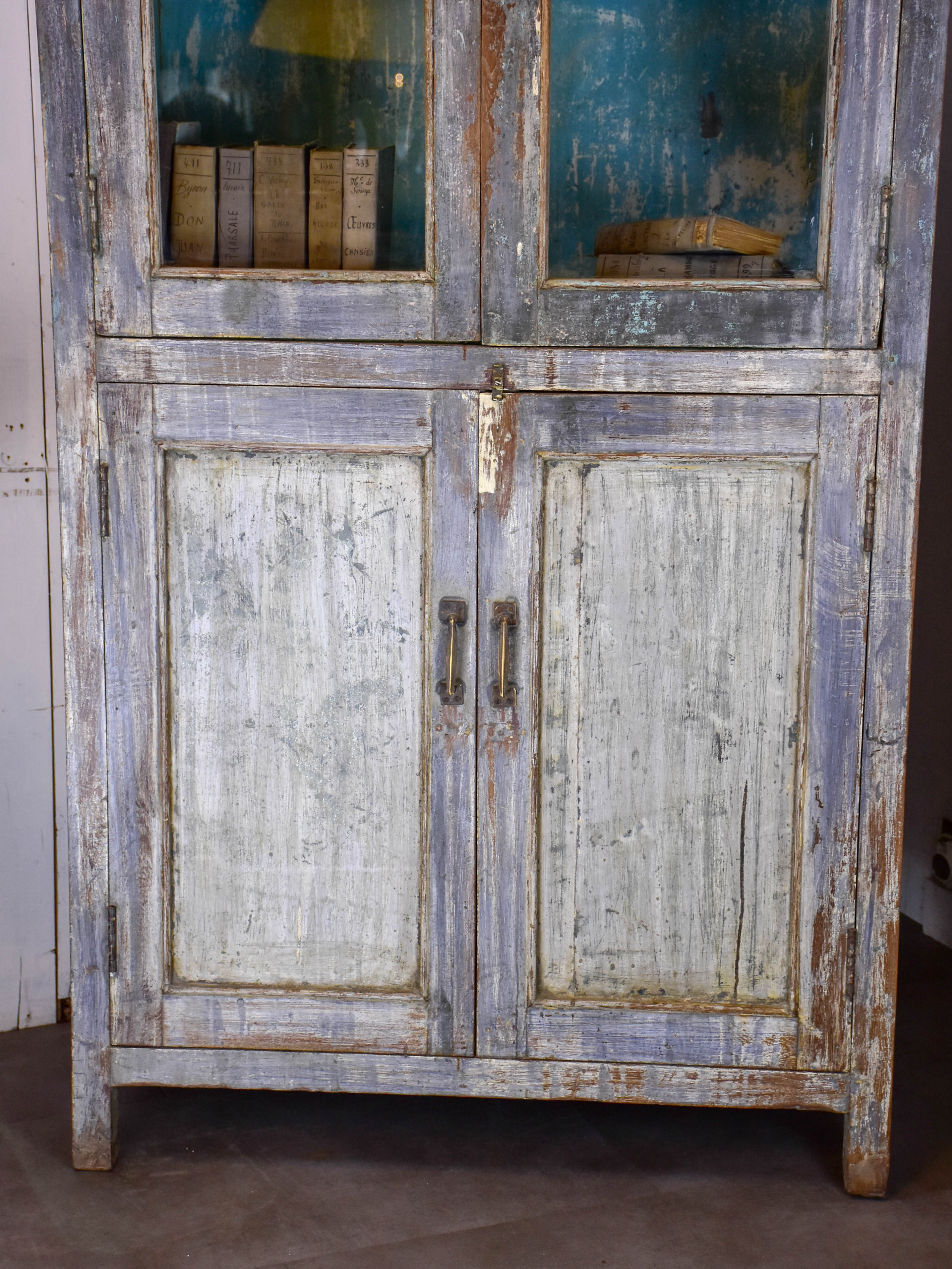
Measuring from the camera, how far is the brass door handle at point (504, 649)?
194cm

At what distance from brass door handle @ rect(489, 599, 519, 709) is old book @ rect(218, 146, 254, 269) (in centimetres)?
68

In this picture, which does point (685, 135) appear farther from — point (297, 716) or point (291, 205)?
point (297, 716)

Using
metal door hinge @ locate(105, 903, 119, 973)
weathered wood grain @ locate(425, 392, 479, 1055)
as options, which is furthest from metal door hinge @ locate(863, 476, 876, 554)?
metal door hinge @ locate(105, 903, 119, 973)

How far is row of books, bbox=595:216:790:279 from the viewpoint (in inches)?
75.9

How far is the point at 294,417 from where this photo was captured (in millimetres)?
1915

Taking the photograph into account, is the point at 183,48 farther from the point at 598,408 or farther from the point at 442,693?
the point at 442,693

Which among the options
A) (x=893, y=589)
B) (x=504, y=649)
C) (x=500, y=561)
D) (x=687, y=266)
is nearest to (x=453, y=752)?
(x=504, y=649)

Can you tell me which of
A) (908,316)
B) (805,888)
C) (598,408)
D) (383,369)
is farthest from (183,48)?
(805,888)

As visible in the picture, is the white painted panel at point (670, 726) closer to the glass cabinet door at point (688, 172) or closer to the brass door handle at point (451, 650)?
the brass door handle at point (451, 650)

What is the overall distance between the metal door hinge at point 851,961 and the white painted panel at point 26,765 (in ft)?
5.31

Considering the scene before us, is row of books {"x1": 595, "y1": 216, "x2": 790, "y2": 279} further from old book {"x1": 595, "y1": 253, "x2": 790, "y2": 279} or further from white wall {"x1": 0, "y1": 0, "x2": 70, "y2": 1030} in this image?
white wall {"x1": 0, "y1": 0, "x2": 70, "y2": 1030}

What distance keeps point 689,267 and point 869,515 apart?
0.49 metres

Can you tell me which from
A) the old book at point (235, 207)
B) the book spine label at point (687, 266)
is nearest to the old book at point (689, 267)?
the book spine label at point (687, 266)

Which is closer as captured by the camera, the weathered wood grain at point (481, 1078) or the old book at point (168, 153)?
the old book at point (168, 153)
